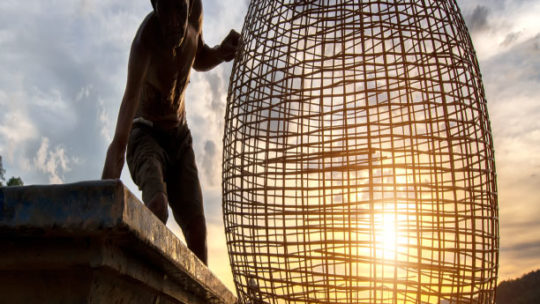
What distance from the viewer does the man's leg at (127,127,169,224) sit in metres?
1.49

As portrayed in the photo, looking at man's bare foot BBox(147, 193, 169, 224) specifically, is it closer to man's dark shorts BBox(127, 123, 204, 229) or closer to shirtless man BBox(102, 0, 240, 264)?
shirtless man BBox(102, 0, 240, 264)

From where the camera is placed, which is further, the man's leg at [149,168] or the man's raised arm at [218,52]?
the man's raised arm at [218,52]

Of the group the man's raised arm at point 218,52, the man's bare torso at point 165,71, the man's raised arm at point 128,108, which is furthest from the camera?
the man's raised arm at point 218,52

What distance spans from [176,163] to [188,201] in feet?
0.49

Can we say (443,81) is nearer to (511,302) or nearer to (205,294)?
(205,294)

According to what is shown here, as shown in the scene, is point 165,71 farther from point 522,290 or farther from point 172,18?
point 522,290

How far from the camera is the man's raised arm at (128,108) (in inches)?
50.0

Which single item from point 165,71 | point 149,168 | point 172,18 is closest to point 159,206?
point 149,168

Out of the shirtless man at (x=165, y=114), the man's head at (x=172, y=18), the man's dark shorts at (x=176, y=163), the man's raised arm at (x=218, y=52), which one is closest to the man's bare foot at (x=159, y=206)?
the shirtless man at (x=165, y=114)

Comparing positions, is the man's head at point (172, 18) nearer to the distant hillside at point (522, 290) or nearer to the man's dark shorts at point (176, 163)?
the man's dark shorts at point (176, 163)

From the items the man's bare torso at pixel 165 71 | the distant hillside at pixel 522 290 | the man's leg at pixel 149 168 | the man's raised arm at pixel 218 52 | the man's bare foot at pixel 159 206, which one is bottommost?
the distant hillside at pixel 522 290

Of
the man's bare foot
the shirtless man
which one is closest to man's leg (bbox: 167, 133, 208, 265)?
the shirtless man

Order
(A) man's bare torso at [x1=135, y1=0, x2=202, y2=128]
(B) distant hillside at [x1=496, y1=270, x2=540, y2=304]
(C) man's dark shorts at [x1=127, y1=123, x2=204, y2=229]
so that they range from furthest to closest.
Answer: (B) distant hillside at [x1=496, y1=270, x2=540, y2=304] < (C) man's dark shorts at [x1=127, y1=123, x2=204, y2=229] < (A) man's bare torso at [x1=135, y1=0, x2=202, y2=128]

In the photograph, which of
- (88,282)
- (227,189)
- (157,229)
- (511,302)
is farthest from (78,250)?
(511,302)
